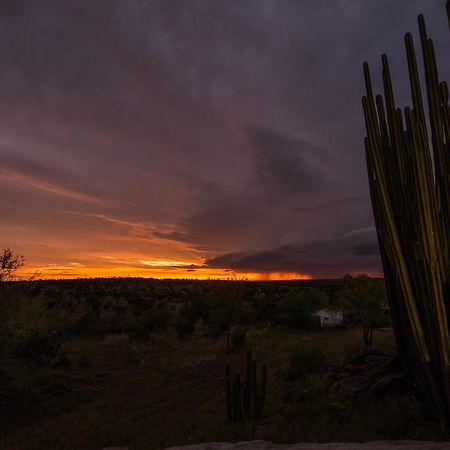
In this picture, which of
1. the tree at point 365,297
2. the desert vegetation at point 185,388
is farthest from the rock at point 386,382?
the tree at point 365,297

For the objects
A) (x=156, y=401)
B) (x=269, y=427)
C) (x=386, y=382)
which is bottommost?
(x=156, y=401)

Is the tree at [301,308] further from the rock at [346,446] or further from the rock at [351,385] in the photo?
the rock at [346,446]

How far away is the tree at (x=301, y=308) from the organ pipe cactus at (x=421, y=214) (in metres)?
26.1

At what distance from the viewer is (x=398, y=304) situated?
9273 mm

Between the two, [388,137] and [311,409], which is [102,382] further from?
[388,137]

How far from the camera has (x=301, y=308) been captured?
3484cm

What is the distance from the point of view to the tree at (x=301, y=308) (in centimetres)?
3466

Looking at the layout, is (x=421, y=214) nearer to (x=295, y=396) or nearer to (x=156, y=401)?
(x=295, y=396)

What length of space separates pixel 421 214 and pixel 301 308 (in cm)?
2837

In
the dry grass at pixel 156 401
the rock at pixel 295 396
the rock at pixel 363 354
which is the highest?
the rock at pixel 363 354

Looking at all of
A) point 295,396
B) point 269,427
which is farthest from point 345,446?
point 295,396

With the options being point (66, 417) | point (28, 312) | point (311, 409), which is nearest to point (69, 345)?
point (28, 312)

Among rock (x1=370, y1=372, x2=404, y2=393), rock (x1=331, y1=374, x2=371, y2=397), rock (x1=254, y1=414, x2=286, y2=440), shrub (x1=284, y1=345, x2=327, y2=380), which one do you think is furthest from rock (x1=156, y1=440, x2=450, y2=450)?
shrub (x1=284, y1=345, x2=327, y2=380)

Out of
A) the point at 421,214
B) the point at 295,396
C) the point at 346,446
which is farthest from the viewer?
the point at 295,396
